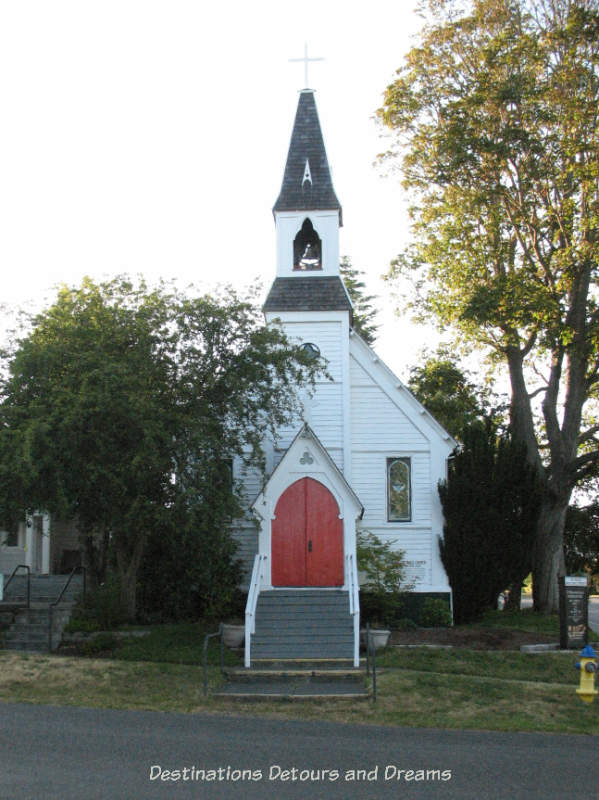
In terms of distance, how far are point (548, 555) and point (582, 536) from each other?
586 inches

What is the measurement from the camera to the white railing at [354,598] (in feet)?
54.2

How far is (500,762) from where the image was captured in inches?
404

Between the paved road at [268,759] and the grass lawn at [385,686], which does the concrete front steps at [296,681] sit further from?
the paved road at [268,759]

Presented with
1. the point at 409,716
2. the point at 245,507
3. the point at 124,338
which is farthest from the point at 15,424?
the point at 409,716

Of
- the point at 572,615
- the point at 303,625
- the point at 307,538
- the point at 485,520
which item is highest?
the point at 485,520

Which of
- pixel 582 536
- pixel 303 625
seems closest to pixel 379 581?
pixel 303 625

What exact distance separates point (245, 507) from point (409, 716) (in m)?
9.35

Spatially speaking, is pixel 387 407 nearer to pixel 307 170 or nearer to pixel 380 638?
pixel 380 638

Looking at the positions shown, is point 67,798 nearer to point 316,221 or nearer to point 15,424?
point 15,424

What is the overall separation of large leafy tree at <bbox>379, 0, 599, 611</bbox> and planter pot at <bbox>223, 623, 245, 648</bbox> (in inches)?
406

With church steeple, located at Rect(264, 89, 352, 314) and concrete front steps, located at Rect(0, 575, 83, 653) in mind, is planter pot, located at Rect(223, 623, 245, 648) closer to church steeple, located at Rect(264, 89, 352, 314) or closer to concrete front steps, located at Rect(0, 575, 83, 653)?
concrete front steps, located at Rect(0, 575, 83, 653)

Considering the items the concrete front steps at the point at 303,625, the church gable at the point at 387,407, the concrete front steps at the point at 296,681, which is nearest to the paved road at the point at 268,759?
the concrete front steps at the point at 296,681

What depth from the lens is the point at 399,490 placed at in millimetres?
22281

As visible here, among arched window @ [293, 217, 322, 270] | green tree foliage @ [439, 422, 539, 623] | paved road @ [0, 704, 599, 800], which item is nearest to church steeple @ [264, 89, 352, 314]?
arched window @ [293, 217, 322, 270]
